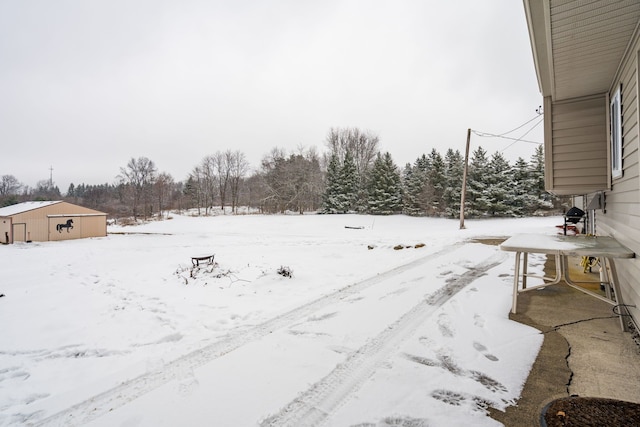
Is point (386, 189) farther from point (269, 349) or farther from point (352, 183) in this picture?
point (269, 349)

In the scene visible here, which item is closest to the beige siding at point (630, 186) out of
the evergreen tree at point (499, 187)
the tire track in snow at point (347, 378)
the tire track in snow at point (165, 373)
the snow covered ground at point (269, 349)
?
the snow covered ground at point (269, 349)

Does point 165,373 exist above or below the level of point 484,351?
below

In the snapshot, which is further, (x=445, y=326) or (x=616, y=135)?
(x=616, y=135)

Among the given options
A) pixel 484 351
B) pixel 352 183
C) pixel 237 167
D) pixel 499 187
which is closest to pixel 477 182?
pixel 499 187

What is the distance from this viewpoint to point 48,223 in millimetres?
17094

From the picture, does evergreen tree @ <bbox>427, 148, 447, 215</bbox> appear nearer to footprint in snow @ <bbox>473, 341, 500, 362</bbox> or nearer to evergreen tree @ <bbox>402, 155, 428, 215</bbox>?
evergreen tree @ <bbox>402, 155, 428, 215</bbox>

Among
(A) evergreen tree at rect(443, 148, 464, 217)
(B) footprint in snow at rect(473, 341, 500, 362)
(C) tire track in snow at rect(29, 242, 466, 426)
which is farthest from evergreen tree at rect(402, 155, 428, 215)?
(B) footprint in snow at rect(473, 341, 500, 362)

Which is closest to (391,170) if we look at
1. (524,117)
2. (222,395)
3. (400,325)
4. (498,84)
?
(524,117)

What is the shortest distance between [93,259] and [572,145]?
1502cm

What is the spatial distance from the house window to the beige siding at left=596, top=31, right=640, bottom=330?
134 millimetres

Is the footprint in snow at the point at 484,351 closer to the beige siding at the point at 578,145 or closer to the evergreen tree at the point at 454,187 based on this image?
the beige siding at the point at 578,145

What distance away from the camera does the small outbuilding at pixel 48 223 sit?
16078 millimetres

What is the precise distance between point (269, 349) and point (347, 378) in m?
1.05

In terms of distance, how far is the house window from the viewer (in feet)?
11.9
